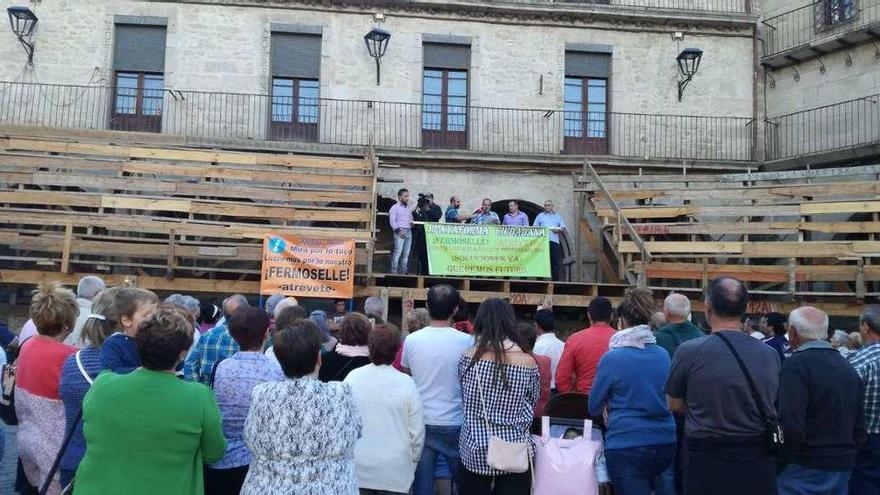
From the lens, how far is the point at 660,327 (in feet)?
21.8

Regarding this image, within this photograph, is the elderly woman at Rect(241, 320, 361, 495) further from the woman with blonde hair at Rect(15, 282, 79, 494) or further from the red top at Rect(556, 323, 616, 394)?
the red top at Rect(556, 323, 616, 394)

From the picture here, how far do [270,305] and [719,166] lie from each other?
14.9m

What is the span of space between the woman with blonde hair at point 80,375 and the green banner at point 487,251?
1049 cm

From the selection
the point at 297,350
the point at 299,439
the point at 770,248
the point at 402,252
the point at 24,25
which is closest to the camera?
the point at 299,439

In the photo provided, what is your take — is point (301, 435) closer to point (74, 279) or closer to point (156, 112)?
point (74, 279)

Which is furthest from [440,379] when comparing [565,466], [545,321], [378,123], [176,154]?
[378,123]

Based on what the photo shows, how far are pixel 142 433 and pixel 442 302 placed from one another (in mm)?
2457

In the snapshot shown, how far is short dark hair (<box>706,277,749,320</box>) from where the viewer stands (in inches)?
178

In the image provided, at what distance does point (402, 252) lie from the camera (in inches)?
627

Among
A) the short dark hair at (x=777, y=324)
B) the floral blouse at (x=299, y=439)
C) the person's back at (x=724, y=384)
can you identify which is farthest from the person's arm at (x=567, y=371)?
the short dark hair at (x=777, y=324)

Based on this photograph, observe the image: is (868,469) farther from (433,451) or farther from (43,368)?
(43,368)

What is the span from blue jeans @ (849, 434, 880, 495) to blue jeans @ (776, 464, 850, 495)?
31 centimetres

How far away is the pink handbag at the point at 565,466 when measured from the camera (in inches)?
200

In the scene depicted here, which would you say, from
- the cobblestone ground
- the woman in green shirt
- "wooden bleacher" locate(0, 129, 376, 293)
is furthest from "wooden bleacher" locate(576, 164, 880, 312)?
the woman in green shirt
